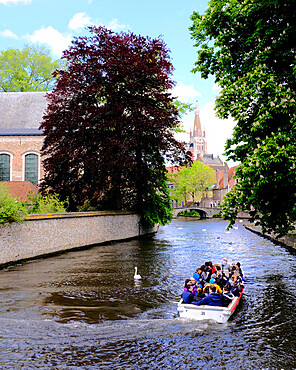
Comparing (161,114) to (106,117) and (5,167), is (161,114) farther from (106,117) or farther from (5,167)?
(5,167)

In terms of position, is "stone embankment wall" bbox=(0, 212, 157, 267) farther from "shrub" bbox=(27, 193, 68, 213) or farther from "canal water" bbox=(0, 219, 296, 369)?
"canal water" bbox=(0, 219, 296, 369)

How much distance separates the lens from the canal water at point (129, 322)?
7.76 meters

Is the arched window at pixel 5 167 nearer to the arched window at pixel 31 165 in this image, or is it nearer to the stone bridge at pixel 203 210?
the arched window at pixel 31 165

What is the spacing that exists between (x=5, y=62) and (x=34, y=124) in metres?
11.3

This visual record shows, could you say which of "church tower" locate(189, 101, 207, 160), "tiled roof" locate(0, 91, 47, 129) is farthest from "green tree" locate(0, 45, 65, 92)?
"church tower" locate(189, 101, 207, 160)

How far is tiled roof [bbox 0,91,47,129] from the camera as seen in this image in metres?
41.4

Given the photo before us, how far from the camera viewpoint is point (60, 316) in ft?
34.0

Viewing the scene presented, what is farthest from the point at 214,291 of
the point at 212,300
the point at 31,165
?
the point at 31,165

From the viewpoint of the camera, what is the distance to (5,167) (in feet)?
133

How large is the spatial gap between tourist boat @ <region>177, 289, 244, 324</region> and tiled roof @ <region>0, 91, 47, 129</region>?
34385 millimetres

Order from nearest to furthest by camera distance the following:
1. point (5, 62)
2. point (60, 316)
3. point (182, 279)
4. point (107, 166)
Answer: point (60, 316) < point (182, 279) < point (107, 166) < point (5, 62)

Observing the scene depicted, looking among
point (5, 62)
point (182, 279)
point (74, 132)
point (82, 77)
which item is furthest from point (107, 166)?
point (5, 62)

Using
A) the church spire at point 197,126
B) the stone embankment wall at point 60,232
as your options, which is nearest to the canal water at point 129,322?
the stone embankment wall at point 60,232

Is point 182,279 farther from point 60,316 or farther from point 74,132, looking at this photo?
point 74,132
